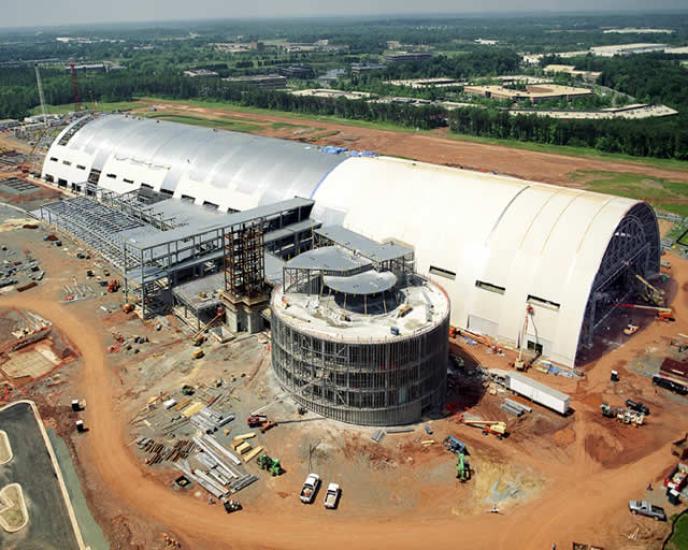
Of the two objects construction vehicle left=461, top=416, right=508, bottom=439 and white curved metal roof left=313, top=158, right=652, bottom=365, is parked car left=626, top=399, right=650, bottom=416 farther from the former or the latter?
construction vehicle left=461, top=416, right=508, bottom=439

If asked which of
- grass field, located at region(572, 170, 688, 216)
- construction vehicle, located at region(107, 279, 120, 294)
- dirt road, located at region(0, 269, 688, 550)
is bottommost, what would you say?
dirt road, located at region(0, 269, 688, 550)

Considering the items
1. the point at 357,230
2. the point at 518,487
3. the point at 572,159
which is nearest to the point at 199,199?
the point at 357,230

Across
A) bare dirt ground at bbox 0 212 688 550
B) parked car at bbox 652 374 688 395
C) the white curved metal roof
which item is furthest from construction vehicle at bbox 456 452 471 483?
parked car at bbox 652 374 688 395

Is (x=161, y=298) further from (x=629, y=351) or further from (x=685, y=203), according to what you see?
(x=685, y=203)

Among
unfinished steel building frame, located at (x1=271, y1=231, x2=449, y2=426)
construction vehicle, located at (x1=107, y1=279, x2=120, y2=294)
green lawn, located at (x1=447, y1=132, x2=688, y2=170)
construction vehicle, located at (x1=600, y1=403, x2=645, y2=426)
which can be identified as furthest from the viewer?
green lawn, located at (x1=447, y1=132, x2=688, y2=170)

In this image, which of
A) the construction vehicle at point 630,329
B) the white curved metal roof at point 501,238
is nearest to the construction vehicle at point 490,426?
the white curved metal roof at point 501,238

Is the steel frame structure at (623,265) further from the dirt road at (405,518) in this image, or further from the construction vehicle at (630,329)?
the dirt road at (405,518)

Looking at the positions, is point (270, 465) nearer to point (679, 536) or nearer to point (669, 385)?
point (679, 536)

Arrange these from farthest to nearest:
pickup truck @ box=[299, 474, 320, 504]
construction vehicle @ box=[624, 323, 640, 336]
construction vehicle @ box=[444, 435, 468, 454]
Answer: construction vehicle @ box=[624, 323, 640, 336]
construction vehicle @ box=[444, 435, 468, 454]
pickup truck @ box=[299, 474, 320, 504]
